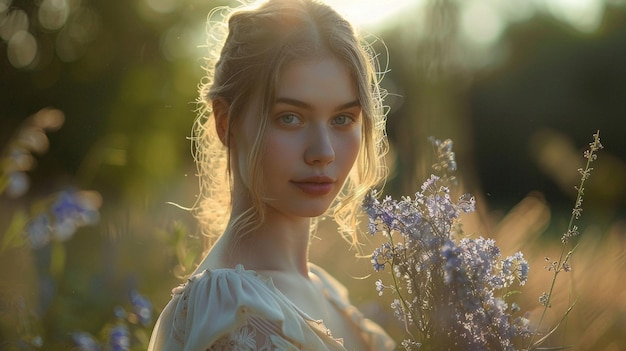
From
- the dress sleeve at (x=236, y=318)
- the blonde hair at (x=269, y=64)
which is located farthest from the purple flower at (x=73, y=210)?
the dress sleeve at (x=236, y=318)

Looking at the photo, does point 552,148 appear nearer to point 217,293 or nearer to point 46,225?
point 217,293

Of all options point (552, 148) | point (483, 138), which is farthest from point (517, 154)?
point (552, 148)

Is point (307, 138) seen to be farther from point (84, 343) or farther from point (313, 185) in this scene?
point (84, 343)

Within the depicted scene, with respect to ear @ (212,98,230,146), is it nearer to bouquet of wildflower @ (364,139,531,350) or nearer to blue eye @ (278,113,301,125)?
blue eye @ (278,113,301,125)

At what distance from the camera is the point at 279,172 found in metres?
2.04

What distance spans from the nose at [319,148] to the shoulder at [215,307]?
32 centimetres

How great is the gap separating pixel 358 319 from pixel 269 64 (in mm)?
742

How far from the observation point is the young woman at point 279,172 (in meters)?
1.89

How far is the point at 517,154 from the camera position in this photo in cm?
1377

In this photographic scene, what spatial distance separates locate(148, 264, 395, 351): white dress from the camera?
6.06 ft

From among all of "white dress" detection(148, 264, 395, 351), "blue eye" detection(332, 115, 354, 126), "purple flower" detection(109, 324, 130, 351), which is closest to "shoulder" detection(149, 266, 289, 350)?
"white dress" detection(148, 264, 395, 351)

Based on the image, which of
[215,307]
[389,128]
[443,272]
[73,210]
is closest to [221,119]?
[215,307]

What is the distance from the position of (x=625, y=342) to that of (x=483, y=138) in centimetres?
1351

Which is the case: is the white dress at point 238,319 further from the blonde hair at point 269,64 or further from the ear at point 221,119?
the ear at point 221,119
